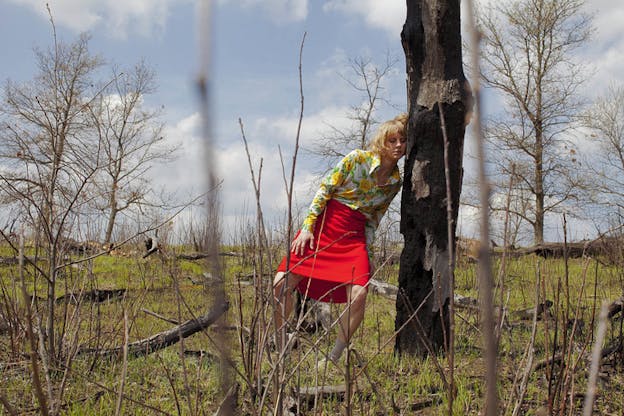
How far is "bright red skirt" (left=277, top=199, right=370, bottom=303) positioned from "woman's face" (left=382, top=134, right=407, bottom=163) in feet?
1.35

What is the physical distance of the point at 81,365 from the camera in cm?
302

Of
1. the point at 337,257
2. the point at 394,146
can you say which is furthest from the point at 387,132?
the point at 337,257

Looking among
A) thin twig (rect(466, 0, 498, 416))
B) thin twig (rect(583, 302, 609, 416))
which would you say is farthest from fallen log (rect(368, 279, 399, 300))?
thin twig (rect(466, 0, 498, 416))

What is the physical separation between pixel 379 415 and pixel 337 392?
0.26 m

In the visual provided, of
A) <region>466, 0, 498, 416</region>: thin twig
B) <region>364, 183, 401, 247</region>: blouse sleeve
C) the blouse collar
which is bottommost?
<region>466, 0, 498, 416</region>: thin twig

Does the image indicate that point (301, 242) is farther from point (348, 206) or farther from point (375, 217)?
point (375, 217)

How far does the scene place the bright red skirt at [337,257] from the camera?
3.29m

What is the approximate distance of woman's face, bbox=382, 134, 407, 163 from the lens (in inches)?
134

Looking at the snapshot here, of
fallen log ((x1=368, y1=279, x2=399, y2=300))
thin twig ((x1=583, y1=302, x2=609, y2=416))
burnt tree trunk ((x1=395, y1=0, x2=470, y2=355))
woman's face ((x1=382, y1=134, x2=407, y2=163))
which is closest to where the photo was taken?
thin twig ((x1=583, y1=302, x2=609, y2=416))

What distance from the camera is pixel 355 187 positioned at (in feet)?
11.3

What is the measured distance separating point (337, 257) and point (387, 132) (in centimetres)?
83

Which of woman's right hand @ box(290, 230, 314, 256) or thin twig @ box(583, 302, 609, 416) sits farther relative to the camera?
woman's right hand @ box(290, 230, 314, 256)

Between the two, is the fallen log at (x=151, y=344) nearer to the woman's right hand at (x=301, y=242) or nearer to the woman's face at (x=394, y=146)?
the woman's right hand at (x=301, y=242)

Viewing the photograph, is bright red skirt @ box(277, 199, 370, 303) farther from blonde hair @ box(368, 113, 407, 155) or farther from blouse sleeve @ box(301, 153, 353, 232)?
blonde hair @ box(368, 113, 407, 155)
